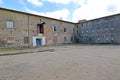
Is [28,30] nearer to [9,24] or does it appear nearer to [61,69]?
[9,24]

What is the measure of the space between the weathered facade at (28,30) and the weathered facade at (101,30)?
8535mm

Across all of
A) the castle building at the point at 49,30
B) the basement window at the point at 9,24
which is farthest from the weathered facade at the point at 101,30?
the basement window at the point at 9,24

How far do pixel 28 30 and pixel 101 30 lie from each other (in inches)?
809

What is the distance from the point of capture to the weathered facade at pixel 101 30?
1227 inches

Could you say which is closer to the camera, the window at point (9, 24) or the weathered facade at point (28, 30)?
the weathered facade at point (28, 30)

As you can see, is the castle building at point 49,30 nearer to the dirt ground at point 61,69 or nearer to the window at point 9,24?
the window at point 9,24

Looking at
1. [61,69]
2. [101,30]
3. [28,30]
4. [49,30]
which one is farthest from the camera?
[101,30]

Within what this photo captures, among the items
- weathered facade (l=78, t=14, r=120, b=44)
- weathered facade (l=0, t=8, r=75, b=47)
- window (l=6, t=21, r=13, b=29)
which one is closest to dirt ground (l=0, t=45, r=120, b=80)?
weathered facade (l=0, t=8, r=75, b=47)

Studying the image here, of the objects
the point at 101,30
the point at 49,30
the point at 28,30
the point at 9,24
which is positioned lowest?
the point at 28,30

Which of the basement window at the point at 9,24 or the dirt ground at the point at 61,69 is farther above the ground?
the basement window at the point at 9,24

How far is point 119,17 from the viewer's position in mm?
30406

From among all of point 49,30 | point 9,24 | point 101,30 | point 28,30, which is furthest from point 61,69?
point 101,30

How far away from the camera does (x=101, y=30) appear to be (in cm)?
3456

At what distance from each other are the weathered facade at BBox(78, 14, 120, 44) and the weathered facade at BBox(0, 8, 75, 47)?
28.0 ft
